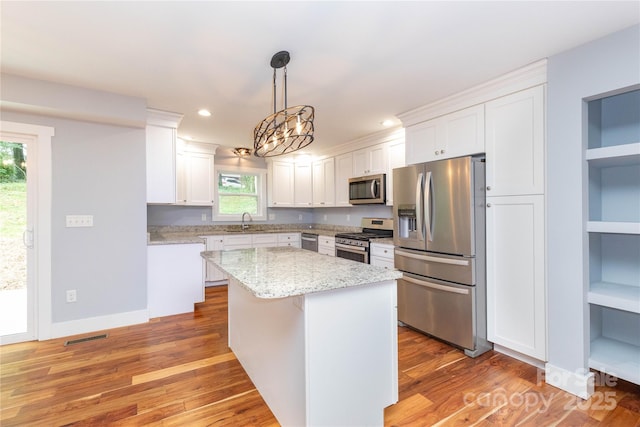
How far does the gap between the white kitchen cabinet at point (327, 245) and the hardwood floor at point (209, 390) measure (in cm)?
195

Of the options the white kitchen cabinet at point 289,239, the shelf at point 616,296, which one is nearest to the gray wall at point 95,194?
the white kitchen cabinet at point 289,239

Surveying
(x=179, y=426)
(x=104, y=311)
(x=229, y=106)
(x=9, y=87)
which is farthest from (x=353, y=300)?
(x=9, y=87)

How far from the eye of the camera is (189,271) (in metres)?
3.63

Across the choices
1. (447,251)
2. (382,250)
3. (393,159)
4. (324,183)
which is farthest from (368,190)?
(447,251)

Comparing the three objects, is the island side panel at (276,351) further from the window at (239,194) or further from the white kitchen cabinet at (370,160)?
the window at (239,194)

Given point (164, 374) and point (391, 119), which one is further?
point (391, 119)

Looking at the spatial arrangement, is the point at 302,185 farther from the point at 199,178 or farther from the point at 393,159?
the point at 393,159

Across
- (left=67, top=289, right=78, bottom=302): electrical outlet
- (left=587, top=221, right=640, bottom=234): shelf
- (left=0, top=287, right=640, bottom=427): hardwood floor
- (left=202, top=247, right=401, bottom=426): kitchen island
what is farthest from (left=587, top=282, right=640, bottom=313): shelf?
(left=67, top=289, right=78, bottom=302): electrical outlet

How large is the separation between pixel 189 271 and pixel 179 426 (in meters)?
2.14

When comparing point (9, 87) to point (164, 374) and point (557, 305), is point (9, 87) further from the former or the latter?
point (557, 305)

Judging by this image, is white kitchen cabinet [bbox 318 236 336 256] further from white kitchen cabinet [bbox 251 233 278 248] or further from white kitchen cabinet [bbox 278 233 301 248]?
white kitchen cabinet [bbox 251 233 278 248]

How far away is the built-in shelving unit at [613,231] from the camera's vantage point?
1963mm

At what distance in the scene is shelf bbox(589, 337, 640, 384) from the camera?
1.86 meters

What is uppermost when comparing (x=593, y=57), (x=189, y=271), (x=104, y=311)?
(x=593, y=57)
